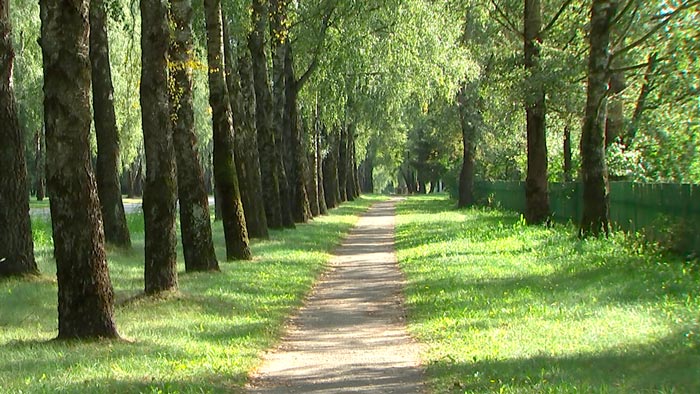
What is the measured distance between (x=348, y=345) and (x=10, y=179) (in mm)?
7693

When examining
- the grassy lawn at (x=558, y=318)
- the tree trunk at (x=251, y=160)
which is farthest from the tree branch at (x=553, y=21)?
the tree trunk at (x=251, y=160)

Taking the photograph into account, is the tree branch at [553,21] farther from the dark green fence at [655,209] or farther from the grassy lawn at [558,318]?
the grassy lawn at [558,318]

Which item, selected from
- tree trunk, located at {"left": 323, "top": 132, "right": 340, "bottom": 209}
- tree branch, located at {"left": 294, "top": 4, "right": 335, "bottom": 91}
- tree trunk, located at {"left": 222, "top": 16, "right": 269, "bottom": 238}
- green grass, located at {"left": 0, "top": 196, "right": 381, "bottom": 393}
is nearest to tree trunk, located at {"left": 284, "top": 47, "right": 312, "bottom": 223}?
tree branch, located at {"left": 294, "top": 4, "right": 335, "bottom": 91}

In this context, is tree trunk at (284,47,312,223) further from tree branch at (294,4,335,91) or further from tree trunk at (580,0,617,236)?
tree trunk at (580,0,617,236)

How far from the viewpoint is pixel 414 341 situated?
12156mm

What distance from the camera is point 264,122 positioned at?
29.5 m

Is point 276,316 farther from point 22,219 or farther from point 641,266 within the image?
point 641,266

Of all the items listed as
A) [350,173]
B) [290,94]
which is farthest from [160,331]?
[350,173]

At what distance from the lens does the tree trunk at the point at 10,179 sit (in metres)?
16.4

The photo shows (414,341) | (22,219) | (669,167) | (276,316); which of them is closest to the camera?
(414,341)

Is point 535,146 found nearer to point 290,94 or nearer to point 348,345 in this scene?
point 290,94

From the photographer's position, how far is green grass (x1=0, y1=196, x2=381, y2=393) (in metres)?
9.07

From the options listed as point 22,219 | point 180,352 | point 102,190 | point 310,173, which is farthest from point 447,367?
point 310,173

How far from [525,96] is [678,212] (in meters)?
5.95
